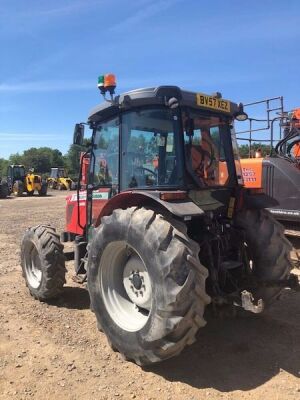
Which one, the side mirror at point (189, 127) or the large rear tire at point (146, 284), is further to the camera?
the side mirror at point (189, 127)

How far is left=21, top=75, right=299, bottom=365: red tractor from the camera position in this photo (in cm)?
383

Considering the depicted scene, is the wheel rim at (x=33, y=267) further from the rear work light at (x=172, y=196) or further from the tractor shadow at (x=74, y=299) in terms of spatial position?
the rear work light at (x=172, y=196)

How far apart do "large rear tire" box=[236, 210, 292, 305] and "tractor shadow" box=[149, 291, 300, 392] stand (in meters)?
0.43

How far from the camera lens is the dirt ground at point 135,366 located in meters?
3.79

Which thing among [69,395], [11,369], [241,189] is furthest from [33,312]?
[241,189]

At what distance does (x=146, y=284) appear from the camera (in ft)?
14.5

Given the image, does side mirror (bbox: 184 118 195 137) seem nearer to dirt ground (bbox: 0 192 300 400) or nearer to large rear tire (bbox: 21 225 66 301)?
dirt ground (bbox: 0 192 300 400)

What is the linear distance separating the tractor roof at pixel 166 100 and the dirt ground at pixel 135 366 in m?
2.39

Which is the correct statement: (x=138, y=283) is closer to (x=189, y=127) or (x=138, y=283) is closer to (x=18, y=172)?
(x=189, y=127)

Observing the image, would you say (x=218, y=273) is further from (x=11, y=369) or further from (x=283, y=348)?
(x=11, y=369)

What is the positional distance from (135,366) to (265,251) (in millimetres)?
1786

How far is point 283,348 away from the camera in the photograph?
4566mm

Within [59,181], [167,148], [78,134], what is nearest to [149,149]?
[167,148]

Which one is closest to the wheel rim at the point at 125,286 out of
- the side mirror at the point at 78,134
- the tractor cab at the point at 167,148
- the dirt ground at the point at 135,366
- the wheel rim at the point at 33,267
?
the dirt ground at the point at 135,366
